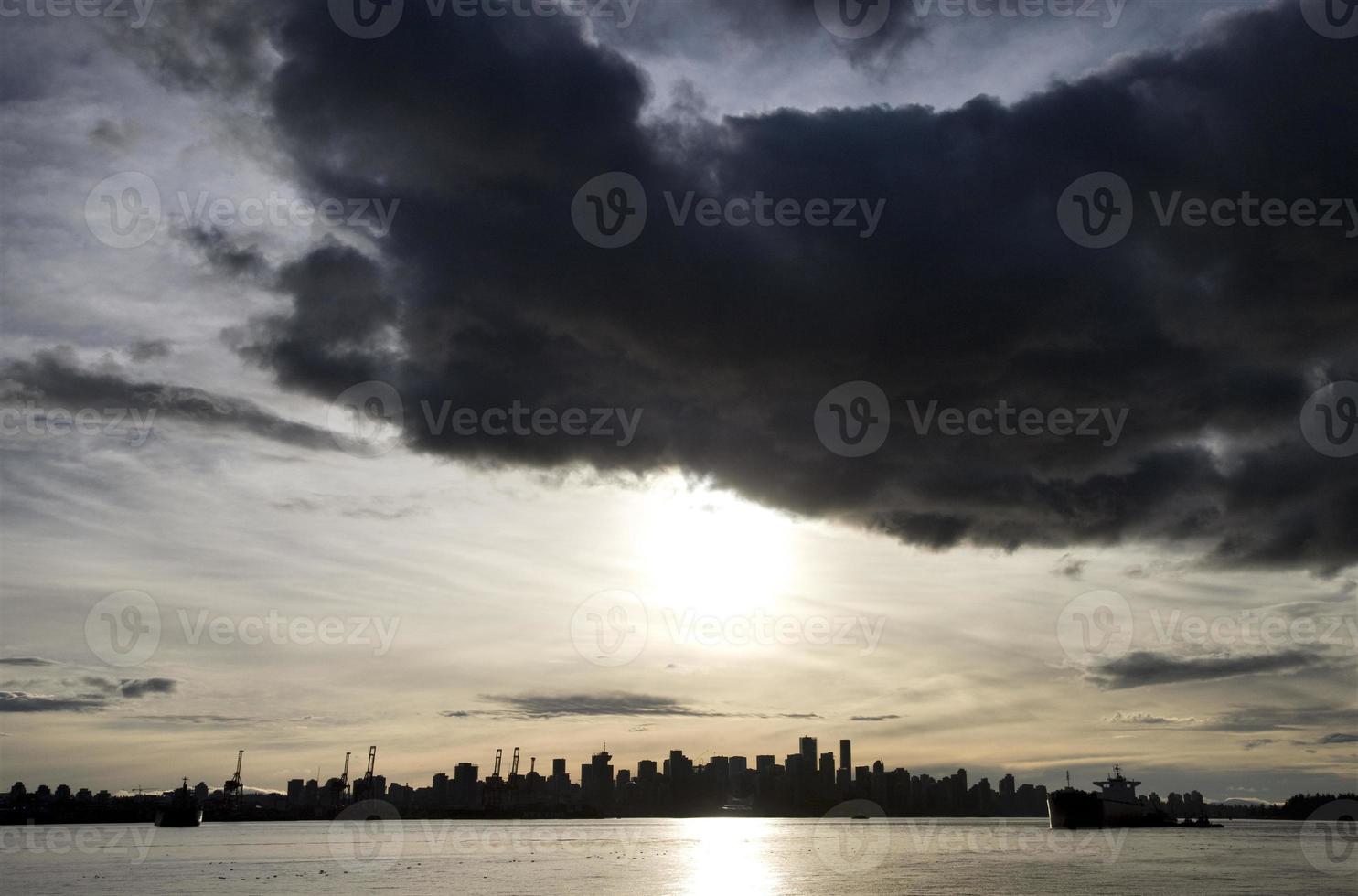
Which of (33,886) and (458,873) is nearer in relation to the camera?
(33,886)

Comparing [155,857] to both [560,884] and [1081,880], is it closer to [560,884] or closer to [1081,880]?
[560,884]

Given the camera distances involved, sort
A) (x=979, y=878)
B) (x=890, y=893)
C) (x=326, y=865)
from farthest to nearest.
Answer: (x=326, y=865) < (x=979, y=878) < (x=890, y=893)

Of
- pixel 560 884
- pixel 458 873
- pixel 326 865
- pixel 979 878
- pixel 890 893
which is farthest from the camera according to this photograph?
pixel 326 865

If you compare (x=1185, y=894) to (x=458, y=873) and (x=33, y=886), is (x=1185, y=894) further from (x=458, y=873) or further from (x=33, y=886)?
(x=33, y=886)

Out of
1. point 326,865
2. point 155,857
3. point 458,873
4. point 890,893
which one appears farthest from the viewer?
point 155,857

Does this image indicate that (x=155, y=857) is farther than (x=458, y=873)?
Yes

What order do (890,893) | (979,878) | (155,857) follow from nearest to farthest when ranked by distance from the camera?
(890,893), (979,878), (155,857)

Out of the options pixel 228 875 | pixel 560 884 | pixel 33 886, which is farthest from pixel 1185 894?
pixel 33 886

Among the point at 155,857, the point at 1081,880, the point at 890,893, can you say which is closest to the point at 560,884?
the point at 890,893

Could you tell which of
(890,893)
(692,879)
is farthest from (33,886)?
(890,893)
